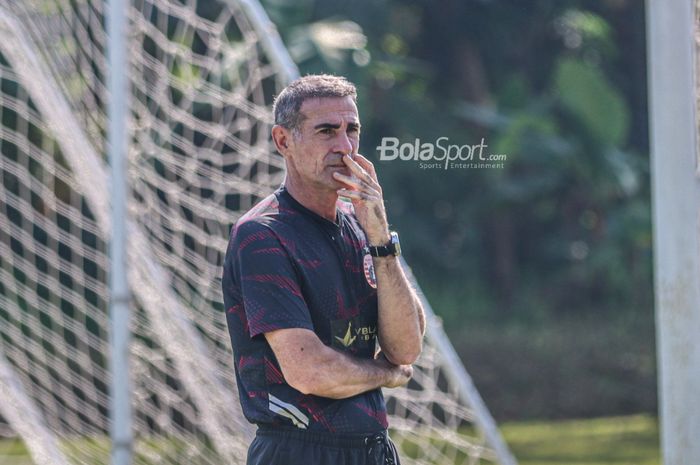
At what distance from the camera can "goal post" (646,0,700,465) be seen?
3.90m

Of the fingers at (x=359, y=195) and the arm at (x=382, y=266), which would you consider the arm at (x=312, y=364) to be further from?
the fingers at (x=359, y=195)

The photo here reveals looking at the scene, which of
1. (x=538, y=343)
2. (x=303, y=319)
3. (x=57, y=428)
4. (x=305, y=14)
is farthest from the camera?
(x=538, y=343)

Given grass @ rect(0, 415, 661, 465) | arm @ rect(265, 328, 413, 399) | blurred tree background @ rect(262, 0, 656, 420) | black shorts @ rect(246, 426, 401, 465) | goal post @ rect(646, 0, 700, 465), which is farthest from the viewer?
blurred tree background @ rect(262, 0, 656, 420)

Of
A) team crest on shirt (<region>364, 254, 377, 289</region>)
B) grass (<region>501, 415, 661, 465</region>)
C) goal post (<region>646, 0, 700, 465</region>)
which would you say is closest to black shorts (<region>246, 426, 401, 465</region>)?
team crest on shirt (<region>364, 254, 377, 289</region>)

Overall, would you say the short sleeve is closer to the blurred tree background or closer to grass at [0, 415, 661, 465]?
grass at [0, 415, 661, 465]

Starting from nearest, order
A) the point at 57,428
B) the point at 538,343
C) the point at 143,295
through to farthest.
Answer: the point at 143,295
the point at 57,428
the point at 538,343

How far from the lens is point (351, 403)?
2957mm

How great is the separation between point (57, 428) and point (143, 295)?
88.0 inches

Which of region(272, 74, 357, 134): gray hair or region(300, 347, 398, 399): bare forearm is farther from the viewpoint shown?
region(272, 74, 357, 134): gray hair

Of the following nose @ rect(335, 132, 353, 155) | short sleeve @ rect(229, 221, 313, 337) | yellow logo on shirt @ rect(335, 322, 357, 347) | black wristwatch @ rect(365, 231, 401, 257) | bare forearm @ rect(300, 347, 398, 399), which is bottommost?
bare forearm @ rect(300, 347, 398, 399)

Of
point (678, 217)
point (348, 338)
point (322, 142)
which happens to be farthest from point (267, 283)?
point (678, 217)

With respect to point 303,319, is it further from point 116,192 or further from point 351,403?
point 116,192

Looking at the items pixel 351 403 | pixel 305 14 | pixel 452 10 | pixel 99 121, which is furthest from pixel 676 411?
pixel 452 10

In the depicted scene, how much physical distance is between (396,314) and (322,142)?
444 mm
